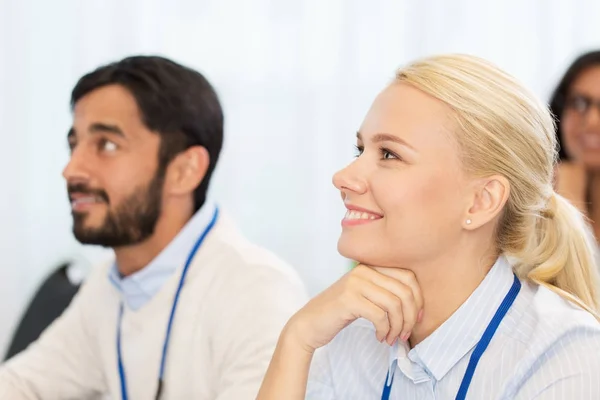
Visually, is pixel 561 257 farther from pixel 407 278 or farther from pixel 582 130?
pixel 582 130

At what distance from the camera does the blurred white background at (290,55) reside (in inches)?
144

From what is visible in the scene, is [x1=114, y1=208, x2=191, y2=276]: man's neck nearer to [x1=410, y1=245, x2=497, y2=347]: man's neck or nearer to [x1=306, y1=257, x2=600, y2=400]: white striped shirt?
[x1=306, y1=257, x2=600, y2=400]: white striped shirt

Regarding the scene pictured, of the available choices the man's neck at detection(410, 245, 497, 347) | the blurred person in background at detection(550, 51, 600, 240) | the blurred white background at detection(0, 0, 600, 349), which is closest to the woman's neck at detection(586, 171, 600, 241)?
the blurred person in background at detection(550, 51, 600, 240)

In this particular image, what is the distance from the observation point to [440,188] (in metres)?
1.46

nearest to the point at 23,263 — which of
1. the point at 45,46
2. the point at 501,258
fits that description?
the point at 45,46

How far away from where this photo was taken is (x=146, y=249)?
2.24 meters

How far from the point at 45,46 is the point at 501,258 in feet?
9.24

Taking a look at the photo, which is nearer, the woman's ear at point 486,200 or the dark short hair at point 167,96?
the woman's ear at point 486,200

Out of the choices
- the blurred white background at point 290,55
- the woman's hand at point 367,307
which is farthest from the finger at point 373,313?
the blurred white background at point 290,55

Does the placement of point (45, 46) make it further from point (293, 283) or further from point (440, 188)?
point (440, 188)

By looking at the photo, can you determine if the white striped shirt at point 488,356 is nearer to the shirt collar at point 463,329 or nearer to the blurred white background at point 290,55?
the shirt collar at point 463,329

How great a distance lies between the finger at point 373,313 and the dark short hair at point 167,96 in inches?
35.5

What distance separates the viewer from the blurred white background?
3.66 meters

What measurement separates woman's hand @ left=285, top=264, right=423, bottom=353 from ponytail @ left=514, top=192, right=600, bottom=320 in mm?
205
